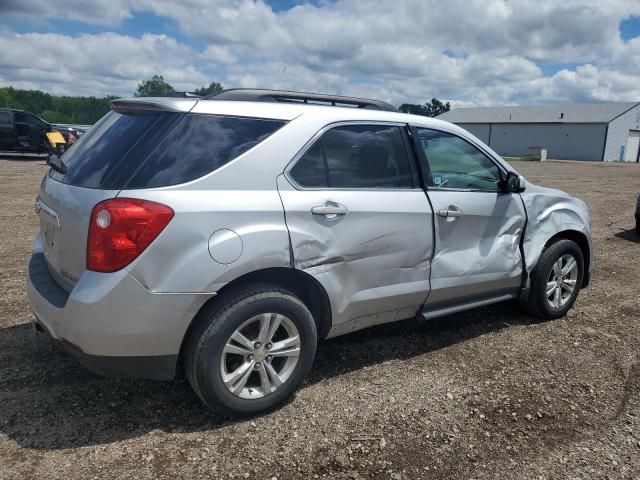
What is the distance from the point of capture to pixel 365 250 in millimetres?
3236

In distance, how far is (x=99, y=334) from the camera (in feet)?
8.37

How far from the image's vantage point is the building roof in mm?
53562

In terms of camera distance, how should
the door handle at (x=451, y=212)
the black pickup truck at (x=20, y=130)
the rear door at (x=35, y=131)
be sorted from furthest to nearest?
the rear door at (x=35, y=131) → the black pickup truck at (x=20, y=130) → the door handle at (x=451, y=212)

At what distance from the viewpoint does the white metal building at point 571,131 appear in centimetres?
5141

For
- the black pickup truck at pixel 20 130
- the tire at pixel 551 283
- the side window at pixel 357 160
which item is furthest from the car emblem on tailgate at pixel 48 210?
the black pickup truck at pixel 20 130

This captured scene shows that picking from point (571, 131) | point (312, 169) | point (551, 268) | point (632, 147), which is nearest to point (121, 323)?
point (312, 169)

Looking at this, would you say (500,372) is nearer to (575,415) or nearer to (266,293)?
(575,415)

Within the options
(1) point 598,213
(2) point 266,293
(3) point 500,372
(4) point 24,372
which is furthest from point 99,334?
(1) point 598,213

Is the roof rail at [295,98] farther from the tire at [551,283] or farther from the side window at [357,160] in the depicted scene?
the tire at [551,283]

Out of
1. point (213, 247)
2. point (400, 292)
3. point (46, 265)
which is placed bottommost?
point (400, 292)

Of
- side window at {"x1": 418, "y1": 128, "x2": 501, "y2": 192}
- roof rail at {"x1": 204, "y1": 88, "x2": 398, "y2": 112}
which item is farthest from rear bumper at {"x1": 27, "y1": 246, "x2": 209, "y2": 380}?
side window at {"x1": 418, "y1": 128, "x2": 501, "y2": 192}

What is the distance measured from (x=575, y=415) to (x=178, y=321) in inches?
97.1

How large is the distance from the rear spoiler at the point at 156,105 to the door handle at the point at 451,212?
1817 millimetres

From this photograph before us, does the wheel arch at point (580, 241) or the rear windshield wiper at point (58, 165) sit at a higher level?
the rear windshield wiper at point (58, 165)
